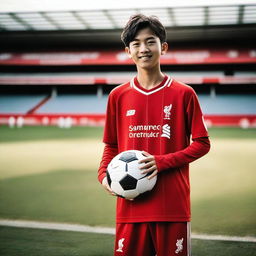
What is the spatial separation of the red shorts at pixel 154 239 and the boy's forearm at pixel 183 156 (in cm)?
28

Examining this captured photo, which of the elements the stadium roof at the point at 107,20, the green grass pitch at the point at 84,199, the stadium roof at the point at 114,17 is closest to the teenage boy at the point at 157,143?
the green grass pitch at the point at 84,199

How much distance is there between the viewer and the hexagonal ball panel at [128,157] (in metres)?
1.76

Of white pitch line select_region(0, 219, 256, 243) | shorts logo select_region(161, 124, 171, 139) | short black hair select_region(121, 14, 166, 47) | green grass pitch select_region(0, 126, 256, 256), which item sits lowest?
white pitch line select_region(0, 219, 256, 243)

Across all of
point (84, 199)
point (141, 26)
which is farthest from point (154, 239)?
point (84, 199)

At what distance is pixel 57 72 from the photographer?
25469mm

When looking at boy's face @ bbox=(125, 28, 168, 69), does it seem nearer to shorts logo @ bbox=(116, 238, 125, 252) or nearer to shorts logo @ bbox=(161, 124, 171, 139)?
shorts logo @ bbox=(161, 124, 171, 139)

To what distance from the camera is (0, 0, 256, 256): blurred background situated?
3777 millimetres

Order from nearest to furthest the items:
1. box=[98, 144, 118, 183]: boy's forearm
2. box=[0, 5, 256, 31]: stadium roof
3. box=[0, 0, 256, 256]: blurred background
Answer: box=[98, 144, 118, 183]: boy's forearm → box=[0, 0, 256, 256]: blurred background → box=[0, 5, 256, 31]: stadium roof

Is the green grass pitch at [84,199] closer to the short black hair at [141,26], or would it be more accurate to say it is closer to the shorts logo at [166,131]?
the shorts logo at [166,131]

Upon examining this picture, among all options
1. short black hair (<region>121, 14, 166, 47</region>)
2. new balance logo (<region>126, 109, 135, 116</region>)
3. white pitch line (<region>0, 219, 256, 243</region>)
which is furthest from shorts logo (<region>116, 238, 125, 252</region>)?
white pitch line (<region>0, 219, 256, 243</region>)

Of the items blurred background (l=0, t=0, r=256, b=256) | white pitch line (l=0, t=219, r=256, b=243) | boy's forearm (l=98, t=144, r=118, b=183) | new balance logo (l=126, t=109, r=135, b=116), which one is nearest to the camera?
new balance logo (l=126, t=109, r=135, b=116)

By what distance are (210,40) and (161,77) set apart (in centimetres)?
2207

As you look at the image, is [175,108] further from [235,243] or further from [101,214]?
[101,214]

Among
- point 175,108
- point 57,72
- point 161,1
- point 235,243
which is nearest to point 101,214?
point 235,243
